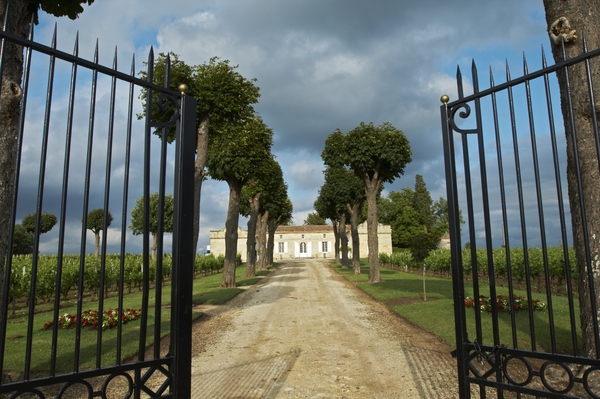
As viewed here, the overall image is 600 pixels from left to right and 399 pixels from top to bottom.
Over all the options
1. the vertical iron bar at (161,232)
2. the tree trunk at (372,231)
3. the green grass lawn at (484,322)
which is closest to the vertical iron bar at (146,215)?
the vertical iron bar at (161,232)

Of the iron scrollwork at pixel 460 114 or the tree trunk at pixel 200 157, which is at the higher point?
the tree trunk at pixel 200 157

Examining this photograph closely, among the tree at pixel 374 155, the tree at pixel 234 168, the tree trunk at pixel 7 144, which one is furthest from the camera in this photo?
the tree at pixel 374 155

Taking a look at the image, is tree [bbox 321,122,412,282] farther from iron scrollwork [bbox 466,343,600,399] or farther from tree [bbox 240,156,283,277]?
iron scrollwork [bbox 466,343,600,399]

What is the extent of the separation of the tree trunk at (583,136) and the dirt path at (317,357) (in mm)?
1780

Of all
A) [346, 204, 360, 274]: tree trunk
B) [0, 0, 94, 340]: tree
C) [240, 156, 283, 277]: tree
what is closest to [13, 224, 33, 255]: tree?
[240, 156, 283, 277]: tree

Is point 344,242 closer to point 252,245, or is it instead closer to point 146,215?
point 252,245

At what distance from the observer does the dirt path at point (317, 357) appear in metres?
4.63

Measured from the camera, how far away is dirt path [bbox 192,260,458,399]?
182 inches

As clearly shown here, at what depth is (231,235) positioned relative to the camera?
18766 millimetres

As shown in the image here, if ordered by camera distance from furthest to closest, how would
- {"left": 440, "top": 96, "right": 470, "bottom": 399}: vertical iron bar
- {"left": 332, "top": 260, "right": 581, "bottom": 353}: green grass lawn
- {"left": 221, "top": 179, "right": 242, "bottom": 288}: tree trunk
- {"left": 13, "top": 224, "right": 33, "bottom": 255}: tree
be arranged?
{"left": 13, "top": 224, "right": 33, "bottom": 255}: tree → {"left": 221, "top": 179, "right": 242, "bottom": 288}: tree trunk → {"left": 332, "top": 260, "right": 581, "bottom": 353}: green grass lawn → {"left": 440, "top": 96, "right": 470, "bottom": 399}: vertical iron bar

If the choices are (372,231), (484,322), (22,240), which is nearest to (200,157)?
(484,322)

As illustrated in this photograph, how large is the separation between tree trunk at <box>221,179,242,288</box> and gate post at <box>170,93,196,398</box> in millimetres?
15350

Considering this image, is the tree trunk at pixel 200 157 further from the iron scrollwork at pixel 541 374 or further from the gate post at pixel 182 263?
the gate post at pixel 182 263

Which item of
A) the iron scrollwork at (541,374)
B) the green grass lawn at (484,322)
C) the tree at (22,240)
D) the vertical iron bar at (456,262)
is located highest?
the tree at (22,240)
